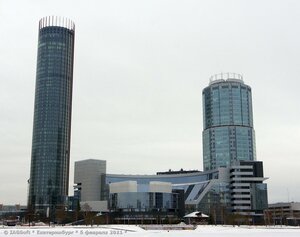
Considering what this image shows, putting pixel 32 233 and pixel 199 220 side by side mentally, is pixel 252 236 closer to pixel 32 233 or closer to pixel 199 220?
pixel 32 233

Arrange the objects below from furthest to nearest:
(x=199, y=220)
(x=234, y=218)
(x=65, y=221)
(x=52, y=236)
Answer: (x=65, y=221) → (x=234, y=218) → (x=199, y=220) → (x=52, y=236)

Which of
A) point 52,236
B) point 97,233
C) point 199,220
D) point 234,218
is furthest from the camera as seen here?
point 234,218

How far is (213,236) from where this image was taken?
210ft

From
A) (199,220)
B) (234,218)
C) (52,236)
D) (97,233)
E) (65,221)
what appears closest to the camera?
(52,236)

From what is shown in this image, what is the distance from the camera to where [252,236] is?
64375 millimetres

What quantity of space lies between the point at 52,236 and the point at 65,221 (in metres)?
133

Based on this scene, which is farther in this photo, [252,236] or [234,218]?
[234,218]

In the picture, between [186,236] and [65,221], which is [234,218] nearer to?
[65,221]

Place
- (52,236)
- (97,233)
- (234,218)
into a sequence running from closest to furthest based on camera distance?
1. (52,236)
2. (97,233)
3. (234,218)

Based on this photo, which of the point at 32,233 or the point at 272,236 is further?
the point at 32,233

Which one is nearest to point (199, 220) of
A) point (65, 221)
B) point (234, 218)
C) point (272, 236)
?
point (234, 218)

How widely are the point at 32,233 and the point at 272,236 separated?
37041 mm

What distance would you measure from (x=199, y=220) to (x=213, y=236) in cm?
9725

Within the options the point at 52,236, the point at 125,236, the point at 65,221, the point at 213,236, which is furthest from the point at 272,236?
the point at 65,221
